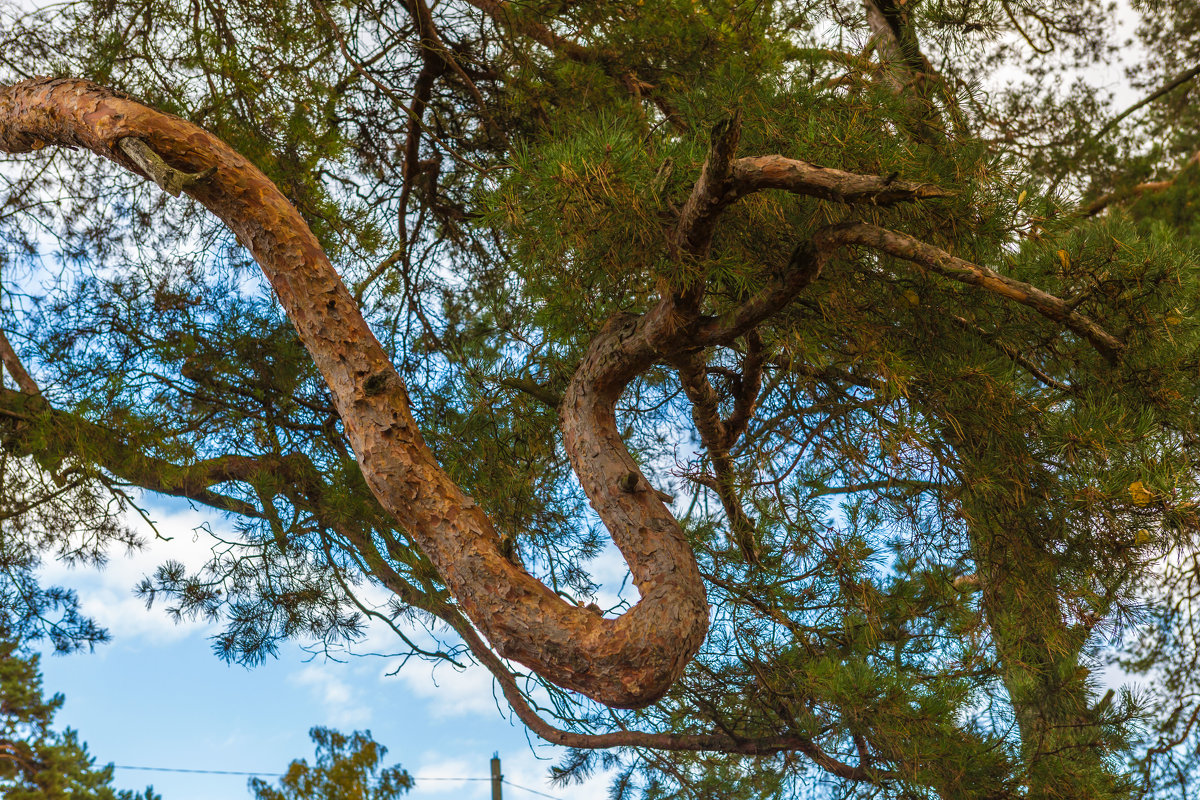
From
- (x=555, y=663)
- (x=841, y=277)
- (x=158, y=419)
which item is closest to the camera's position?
(x=555, y=663)

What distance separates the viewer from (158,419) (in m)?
2.38

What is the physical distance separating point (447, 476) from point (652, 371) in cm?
92

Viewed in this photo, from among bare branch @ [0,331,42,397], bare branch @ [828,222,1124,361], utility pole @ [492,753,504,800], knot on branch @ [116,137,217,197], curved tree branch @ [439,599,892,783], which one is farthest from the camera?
utility pole @ [492,753,504,800]

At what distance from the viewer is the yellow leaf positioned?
Answer: 50.1 inches

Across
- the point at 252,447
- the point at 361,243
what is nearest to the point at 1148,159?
the point at 361,243

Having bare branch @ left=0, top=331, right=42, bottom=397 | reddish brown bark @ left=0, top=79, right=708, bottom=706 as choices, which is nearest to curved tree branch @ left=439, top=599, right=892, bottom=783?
reddish brown bark @ left=0, top=79, right=708, bottom=706

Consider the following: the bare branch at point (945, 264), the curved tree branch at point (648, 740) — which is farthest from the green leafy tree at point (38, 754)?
the bare branch at point (945, 264)

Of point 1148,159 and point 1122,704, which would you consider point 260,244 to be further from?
point 1148,159

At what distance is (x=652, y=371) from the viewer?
238 centimetres

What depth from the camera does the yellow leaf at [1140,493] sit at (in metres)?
1.27

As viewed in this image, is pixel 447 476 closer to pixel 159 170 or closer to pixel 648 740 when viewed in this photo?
pixel 159 170

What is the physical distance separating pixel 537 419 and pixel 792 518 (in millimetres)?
645

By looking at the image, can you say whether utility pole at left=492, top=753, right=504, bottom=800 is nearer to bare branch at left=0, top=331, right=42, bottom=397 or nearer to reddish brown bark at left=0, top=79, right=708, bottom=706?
bare branch at left=0, top=331, right=42, bottom=397

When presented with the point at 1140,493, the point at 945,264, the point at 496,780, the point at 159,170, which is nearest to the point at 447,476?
the point at 159,170
